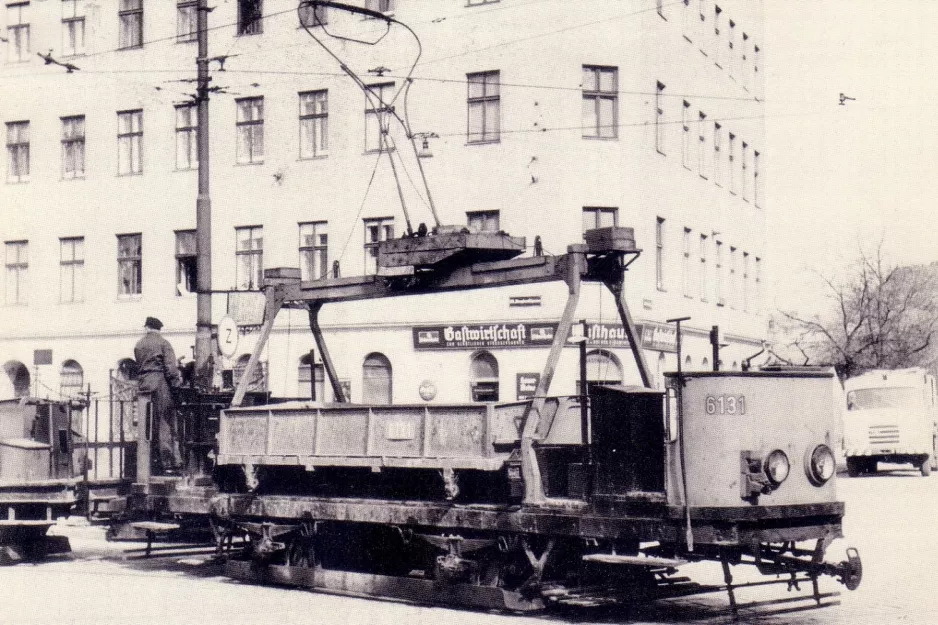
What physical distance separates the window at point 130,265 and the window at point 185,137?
8.86 feet

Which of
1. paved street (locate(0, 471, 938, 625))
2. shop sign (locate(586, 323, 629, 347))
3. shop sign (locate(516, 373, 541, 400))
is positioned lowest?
paved street (locate(0, 471, 938, 625))

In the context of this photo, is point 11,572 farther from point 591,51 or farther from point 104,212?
→ point 104,212

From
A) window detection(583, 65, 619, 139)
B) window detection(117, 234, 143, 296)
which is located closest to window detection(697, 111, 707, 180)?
window detection(583, 65, 619, 139)

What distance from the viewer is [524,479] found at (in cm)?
1132

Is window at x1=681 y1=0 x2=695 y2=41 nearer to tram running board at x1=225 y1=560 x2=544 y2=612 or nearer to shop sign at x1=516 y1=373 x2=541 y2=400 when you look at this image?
shop sign at x1=516 y1=373 x2=541 y2=400

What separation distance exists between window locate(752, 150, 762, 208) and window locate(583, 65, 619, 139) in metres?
12.5

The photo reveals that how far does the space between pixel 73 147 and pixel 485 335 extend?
15.1 m

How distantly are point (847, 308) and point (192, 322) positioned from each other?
3357 cm

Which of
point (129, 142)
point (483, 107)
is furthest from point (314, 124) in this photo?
point (129, 142)

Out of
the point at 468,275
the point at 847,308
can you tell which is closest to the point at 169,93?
the point at 468,275

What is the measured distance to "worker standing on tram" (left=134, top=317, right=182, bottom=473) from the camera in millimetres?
14867

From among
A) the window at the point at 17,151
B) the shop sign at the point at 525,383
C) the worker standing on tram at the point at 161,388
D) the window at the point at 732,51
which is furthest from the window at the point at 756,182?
the worker standing on tram at the point at 161,388

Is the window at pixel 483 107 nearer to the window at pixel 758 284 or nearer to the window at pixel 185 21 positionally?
the window at pixel 185 21

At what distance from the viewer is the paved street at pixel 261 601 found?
36.6 ft
